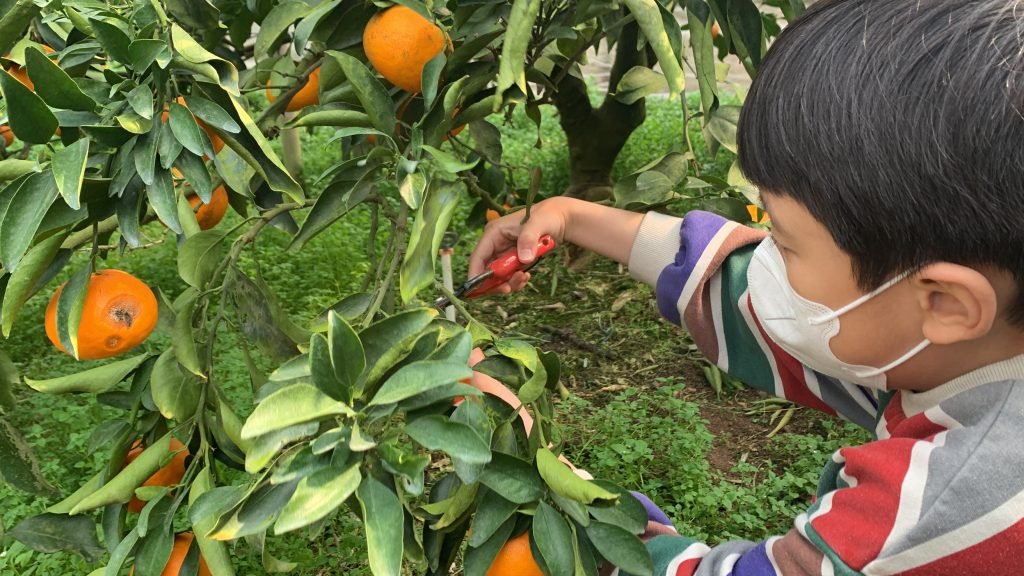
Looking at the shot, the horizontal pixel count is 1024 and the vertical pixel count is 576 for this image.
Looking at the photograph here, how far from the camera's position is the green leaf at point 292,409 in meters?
0.69

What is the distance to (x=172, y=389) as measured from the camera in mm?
1065

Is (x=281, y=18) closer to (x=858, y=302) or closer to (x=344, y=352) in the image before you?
(x=344, y=352)

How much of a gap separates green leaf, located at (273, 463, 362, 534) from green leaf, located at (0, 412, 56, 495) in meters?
0.70

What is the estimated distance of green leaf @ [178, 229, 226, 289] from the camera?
3.47 ft

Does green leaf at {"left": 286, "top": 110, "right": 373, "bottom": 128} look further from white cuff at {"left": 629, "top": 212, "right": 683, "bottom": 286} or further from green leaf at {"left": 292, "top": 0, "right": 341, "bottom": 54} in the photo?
white cuff at {"left": 629, "top": 212, "right": 683, "bottom": 286}

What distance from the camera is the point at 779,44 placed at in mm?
867

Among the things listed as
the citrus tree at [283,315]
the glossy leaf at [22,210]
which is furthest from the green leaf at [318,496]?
the glossy leaf at [22,210]

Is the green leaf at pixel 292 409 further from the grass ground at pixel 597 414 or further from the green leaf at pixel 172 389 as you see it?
the grass ground at pixel 597 414

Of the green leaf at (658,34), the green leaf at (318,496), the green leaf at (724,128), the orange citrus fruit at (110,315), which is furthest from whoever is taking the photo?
the green leaf at (724,128)

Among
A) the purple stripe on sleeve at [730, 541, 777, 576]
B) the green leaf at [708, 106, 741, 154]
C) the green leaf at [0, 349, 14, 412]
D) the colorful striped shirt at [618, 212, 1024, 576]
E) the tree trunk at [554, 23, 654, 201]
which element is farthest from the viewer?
the tree trunk at [554, 23, 654, 201]

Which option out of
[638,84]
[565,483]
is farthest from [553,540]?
[638,84]

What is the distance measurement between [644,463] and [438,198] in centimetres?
92

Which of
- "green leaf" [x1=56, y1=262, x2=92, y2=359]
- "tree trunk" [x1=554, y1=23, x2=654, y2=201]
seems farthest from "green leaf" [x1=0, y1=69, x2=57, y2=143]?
"tree trunk" [x1=554, y1=23, x2=654, y2=201]

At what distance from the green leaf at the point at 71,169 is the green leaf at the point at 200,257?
217 millimetres
